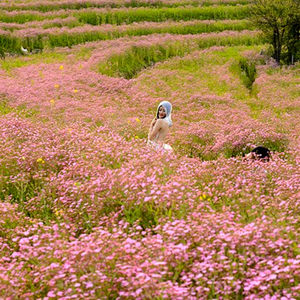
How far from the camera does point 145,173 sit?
22.9ft

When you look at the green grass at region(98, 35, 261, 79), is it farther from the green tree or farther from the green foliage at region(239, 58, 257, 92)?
the green tree

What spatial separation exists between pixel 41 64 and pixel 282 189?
1808 cm

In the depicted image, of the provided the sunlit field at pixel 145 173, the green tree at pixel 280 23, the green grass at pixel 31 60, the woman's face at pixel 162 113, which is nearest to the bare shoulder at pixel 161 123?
the woman's face at pixel 162 113

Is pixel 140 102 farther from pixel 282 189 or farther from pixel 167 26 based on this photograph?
pixel 167 26

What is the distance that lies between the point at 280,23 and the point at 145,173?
1965 centimetres

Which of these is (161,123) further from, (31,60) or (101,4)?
(101,4)

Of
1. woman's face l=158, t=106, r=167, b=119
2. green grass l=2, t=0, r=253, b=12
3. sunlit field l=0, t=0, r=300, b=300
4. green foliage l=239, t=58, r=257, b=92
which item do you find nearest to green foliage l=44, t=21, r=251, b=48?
sunlit field l=0, t=0, r=300, b=300

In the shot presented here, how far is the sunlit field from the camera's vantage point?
14.8 feet

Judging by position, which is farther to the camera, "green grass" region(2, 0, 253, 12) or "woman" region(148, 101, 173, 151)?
"green grass" region(2, 0, 253, 12)

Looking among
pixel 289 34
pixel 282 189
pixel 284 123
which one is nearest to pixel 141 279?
pixel 282 189

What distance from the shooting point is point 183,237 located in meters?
5.02

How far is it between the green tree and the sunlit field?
144cm

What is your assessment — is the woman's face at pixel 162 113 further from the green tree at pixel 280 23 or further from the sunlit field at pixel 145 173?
the green tree at pixel 280 23

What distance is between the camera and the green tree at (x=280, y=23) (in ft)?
77.0
